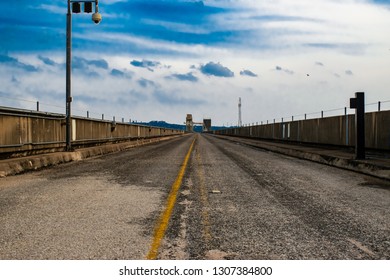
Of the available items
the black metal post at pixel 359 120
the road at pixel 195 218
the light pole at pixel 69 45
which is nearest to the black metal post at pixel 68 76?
the light pole at pixel 69 45

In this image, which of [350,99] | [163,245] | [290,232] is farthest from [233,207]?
[350,99]

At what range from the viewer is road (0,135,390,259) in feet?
13.1

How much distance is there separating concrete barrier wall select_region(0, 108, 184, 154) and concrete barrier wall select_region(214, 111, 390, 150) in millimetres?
13660

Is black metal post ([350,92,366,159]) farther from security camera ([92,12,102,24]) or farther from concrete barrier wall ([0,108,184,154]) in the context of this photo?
concrete barrier wall ([0,108,184,154])

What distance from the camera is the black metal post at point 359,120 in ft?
40.8

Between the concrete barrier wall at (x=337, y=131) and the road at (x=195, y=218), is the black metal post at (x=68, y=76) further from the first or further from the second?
the concrete barrier wall at (x=337, y=131)

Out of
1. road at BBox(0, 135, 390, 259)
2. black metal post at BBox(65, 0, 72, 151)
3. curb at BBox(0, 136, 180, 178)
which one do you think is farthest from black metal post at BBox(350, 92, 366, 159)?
black metal post at BBox(65, 0, 72, 151)

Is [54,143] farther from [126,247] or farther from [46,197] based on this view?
[126,247]

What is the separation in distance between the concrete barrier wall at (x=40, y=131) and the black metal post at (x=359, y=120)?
11.5 metres

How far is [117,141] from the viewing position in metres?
29.1

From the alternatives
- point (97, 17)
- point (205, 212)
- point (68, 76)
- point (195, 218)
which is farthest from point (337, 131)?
point (195, 218)

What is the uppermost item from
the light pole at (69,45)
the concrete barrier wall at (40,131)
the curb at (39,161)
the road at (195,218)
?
the light pole at (69,45)

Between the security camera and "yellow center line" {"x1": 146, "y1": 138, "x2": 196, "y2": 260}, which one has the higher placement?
the security camera
